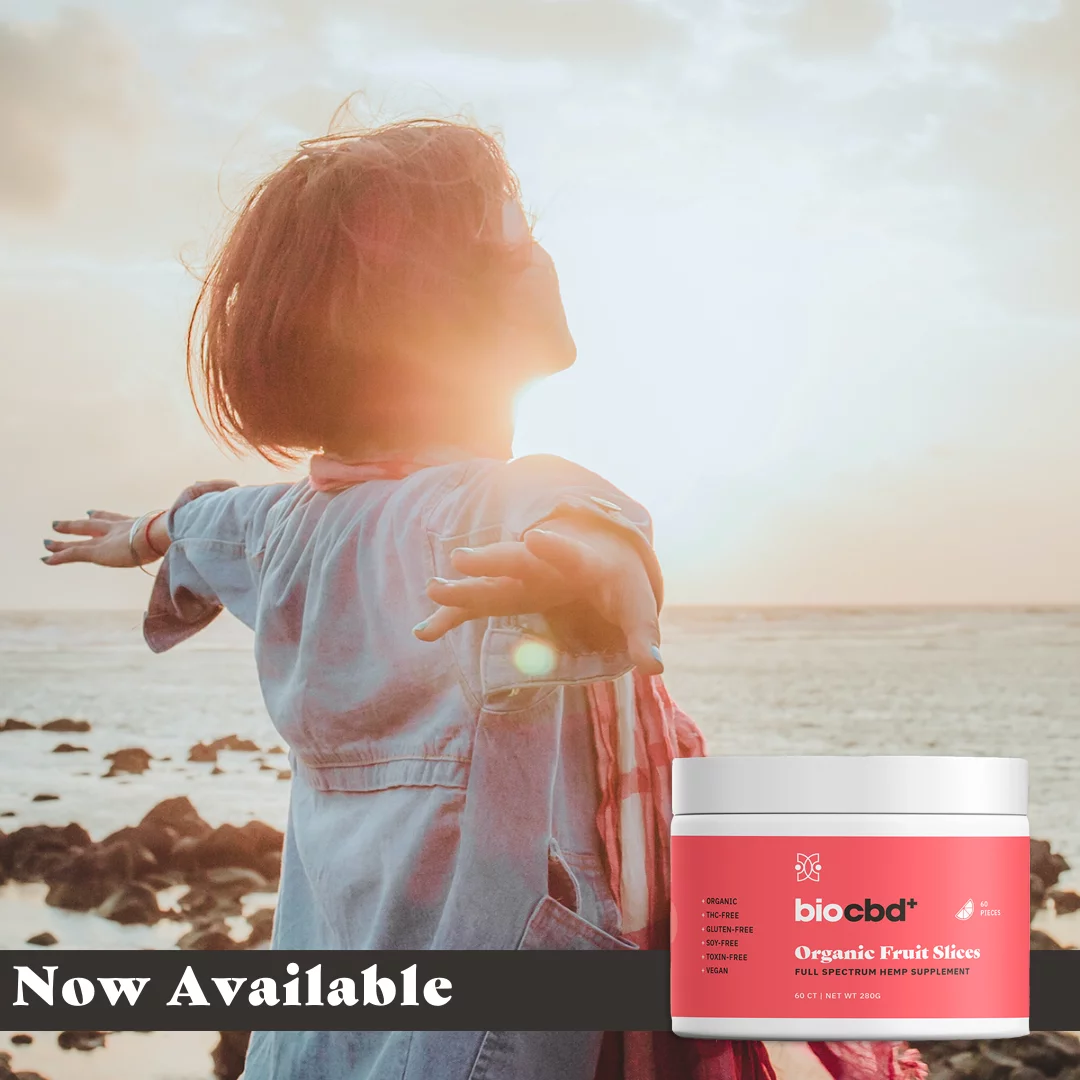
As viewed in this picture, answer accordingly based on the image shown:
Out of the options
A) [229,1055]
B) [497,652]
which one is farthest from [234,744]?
[497,652]

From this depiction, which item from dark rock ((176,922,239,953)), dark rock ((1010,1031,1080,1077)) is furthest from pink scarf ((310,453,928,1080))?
dark rock ((176,922,239,953))

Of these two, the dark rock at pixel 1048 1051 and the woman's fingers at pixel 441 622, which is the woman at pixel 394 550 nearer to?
the woman's fingers at pixel 441 622

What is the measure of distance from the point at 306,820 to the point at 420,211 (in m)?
0.30

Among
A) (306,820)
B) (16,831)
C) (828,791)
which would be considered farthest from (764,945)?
(16,831)

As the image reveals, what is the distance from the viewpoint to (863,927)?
542 mm

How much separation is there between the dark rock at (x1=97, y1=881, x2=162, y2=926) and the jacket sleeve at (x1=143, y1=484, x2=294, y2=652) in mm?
253

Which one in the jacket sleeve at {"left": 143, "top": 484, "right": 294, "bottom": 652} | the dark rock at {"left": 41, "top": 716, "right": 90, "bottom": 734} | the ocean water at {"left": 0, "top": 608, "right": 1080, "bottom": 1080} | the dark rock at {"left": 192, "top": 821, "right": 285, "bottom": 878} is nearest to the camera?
the jacket sleeve at {"left": 143, "top": 484, "right": 294, "bottom": 652}

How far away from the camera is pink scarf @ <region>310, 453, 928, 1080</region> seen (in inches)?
22.4

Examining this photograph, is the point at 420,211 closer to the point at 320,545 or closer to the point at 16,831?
the point at 320,545

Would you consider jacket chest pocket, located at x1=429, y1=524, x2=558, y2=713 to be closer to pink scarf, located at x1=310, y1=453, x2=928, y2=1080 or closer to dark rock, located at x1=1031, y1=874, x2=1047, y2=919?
pink scarf, located at x1=310, y1=453, x2=928, y2=1080

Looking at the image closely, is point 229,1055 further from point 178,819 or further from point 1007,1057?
point 1007,1057

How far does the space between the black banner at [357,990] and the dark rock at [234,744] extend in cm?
35

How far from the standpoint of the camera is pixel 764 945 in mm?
545

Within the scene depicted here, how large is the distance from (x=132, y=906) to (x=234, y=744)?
20 centimetres
